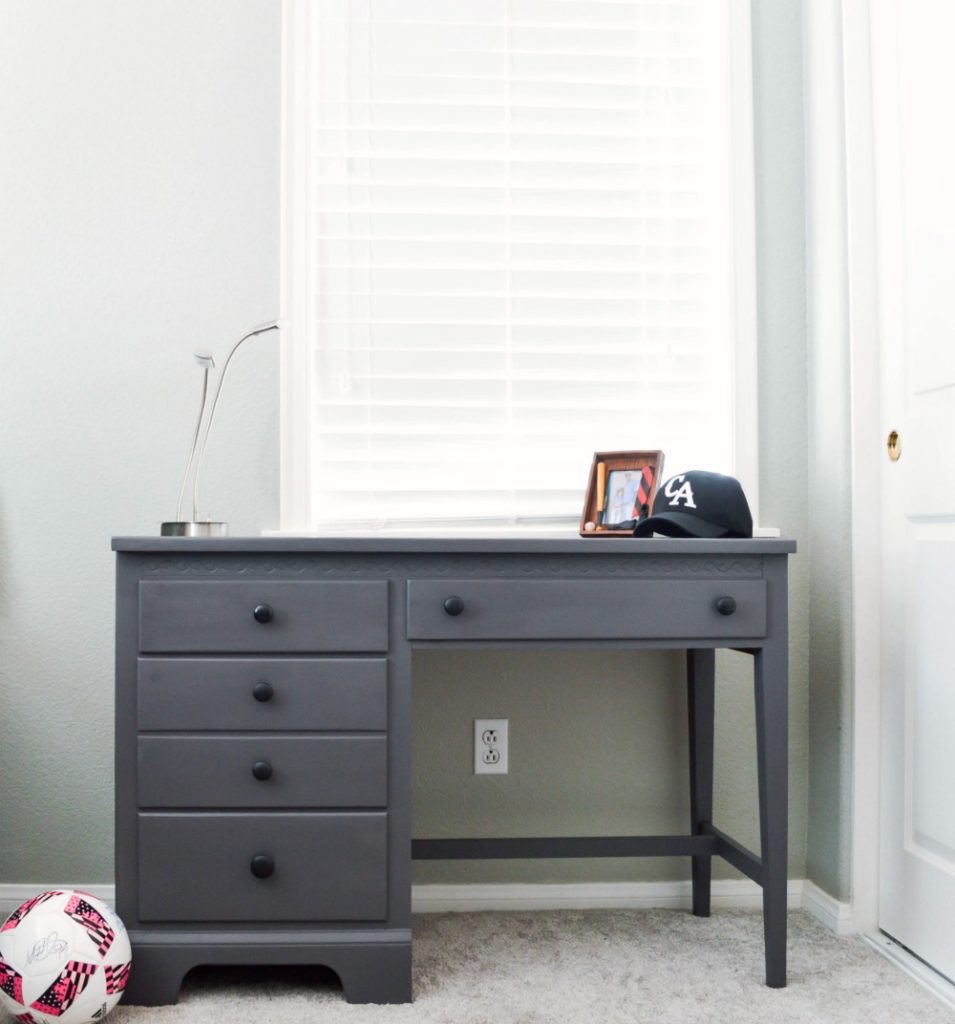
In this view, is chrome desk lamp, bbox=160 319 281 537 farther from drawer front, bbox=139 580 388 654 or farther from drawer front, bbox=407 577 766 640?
drawer front, bbox=407 577 766 640

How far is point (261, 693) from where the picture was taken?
5.09ft

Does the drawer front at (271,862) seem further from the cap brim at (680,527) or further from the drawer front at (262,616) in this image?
the cap brim at (680,527)

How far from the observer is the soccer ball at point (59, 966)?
139 centimetres

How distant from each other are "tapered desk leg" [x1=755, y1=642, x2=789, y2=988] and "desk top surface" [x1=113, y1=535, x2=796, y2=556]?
20cm

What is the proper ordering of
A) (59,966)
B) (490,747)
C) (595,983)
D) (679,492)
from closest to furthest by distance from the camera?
(59,966) < (595,983) < (679,492) < (490,747)

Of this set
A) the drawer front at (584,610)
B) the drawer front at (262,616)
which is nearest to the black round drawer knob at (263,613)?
the drawer front at (262,616)

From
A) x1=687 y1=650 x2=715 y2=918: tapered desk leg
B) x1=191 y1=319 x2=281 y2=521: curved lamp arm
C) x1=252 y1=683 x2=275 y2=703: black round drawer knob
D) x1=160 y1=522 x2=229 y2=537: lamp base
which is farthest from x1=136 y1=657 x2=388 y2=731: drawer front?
x1=687 y1=650 x2=715 y2=918: tapered desk leg

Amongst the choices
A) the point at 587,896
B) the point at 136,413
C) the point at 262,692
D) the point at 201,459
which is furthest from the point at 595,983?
the point at 136,413

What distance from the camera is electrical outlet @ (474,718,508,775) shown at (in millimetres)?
2012

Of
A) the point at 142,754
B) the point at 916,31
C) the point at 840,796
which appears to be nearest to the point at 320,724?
the point at 142,754

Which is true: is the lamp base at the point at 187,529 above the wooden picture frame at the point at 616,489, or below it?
below

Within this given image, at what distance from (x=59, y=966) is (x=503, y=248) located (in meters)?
1.58

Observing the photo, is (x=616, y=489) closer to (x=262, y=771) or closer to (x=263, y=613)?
(x=263, y=613)

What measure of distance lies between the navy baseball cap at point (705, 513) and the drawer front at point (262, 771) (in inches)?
24.6
